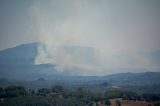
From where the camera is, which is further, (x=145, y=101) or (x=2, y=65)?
(x=2, y=65)

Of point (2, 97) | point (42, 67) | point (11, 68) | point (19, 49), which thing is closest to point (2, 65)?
point (11, 68)

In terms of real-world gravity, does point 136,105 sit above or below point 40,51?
below

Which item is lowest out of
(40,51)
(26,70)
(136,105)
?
(136,105)

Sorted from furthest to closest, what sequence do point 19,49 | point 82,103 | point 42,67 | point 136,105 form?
point 19,49 < point 42,67 < point 136,105 < point 82,103

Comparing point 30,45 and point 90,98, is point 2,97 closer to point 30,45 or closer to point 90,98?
point 90,98

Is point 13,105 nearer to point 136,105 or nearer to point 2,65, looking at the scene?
point 136,105

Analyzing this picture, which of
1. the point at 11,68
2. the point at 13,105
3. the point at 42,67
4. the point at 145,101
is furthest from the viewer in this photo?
the point at 42,67
